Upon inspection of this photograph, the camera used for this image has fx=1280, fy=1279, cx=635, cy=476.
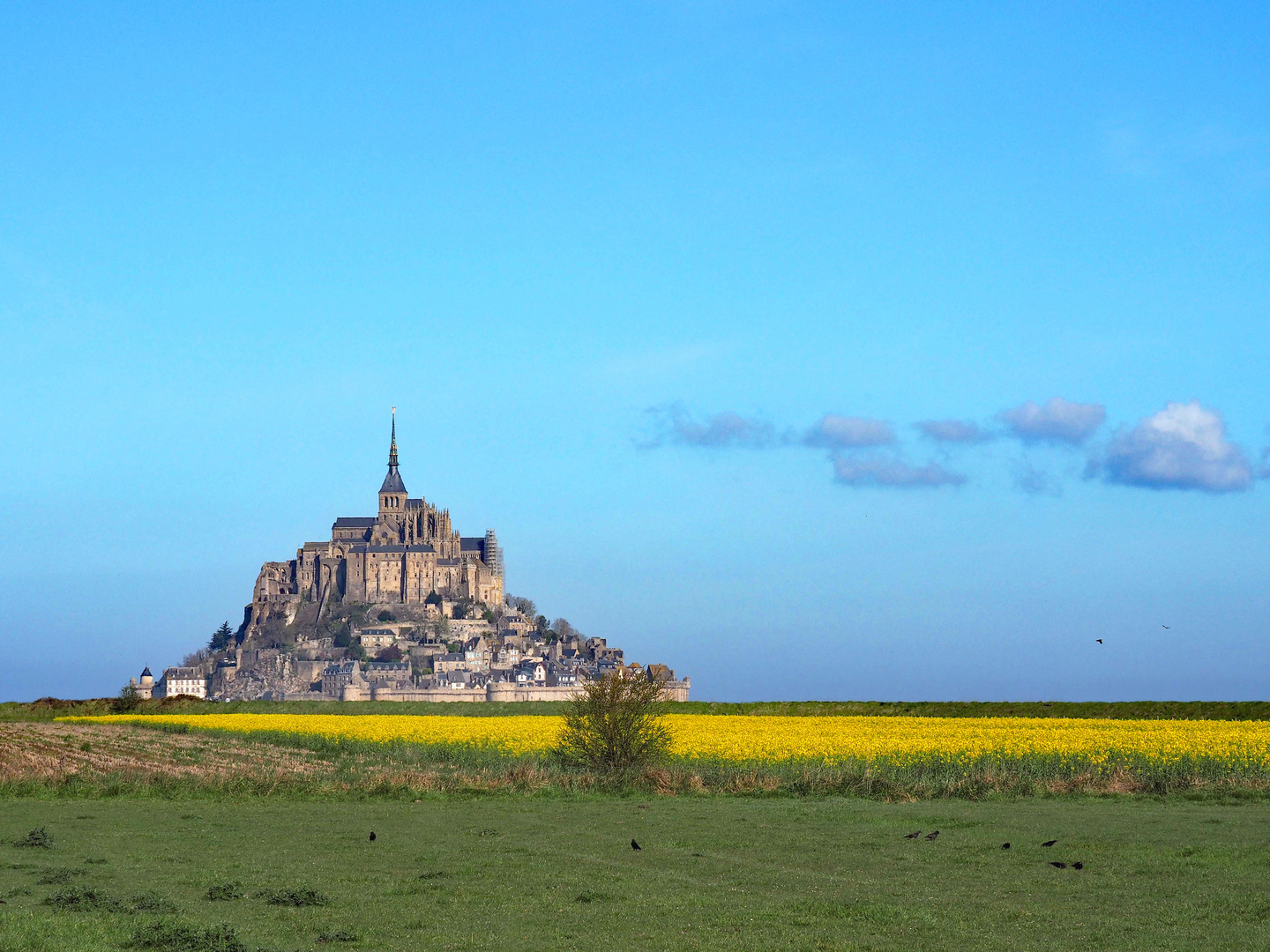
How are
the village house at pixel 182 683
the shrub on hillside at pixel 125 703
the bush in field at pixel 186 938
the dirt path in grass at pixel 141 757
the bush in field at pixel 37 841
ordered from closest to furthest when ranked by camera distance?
1. the bush in field at pixel 186 938
2. the bush in field at pixel 37 841
3. the dirt path in grass at pixel 141 757
4. the shrub on hillside at pixel 125 703
5. the village house at pixel 182 683

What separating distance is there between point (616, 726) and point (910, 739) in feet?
33.1

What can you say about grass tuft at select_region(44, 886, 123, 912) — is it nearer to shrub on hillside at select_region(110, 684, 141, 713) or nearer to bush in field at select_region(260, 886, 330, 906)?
bush in field at select_region(260, 886, 330, 906)

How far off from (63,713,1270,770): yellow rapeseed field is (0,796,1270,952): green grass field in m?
4.85

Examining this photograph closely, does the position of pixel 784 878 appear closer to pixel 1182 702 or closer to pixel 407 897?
pixel 407 897

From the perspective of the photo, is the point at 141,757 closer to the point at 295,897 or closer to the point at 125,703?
the point at 295,897

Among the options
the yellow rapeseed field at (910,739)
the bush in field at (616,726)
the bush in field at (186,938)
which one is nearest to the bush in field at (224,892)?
the bush in field at (186,938)

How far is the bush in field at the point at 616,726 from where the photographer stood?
2555 cm

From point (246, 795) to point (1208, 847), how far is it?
16.3 m

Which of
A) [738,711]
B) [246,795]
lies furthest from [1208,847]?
[738,711]

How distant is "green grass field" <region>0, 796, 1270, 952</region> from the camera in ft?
37.3

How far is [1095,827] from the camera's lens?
17.9 metres

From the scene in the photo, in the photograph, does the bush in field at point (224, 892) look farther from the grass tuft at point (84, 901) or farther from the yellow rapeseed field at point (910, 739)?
the yellow rapeseed field at point (910, 739)

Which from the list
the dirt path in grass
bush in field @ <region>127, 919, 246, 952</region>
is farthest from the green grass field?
the dirt path in grass

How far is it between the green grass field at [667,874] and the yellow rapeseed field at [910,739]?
485cm
